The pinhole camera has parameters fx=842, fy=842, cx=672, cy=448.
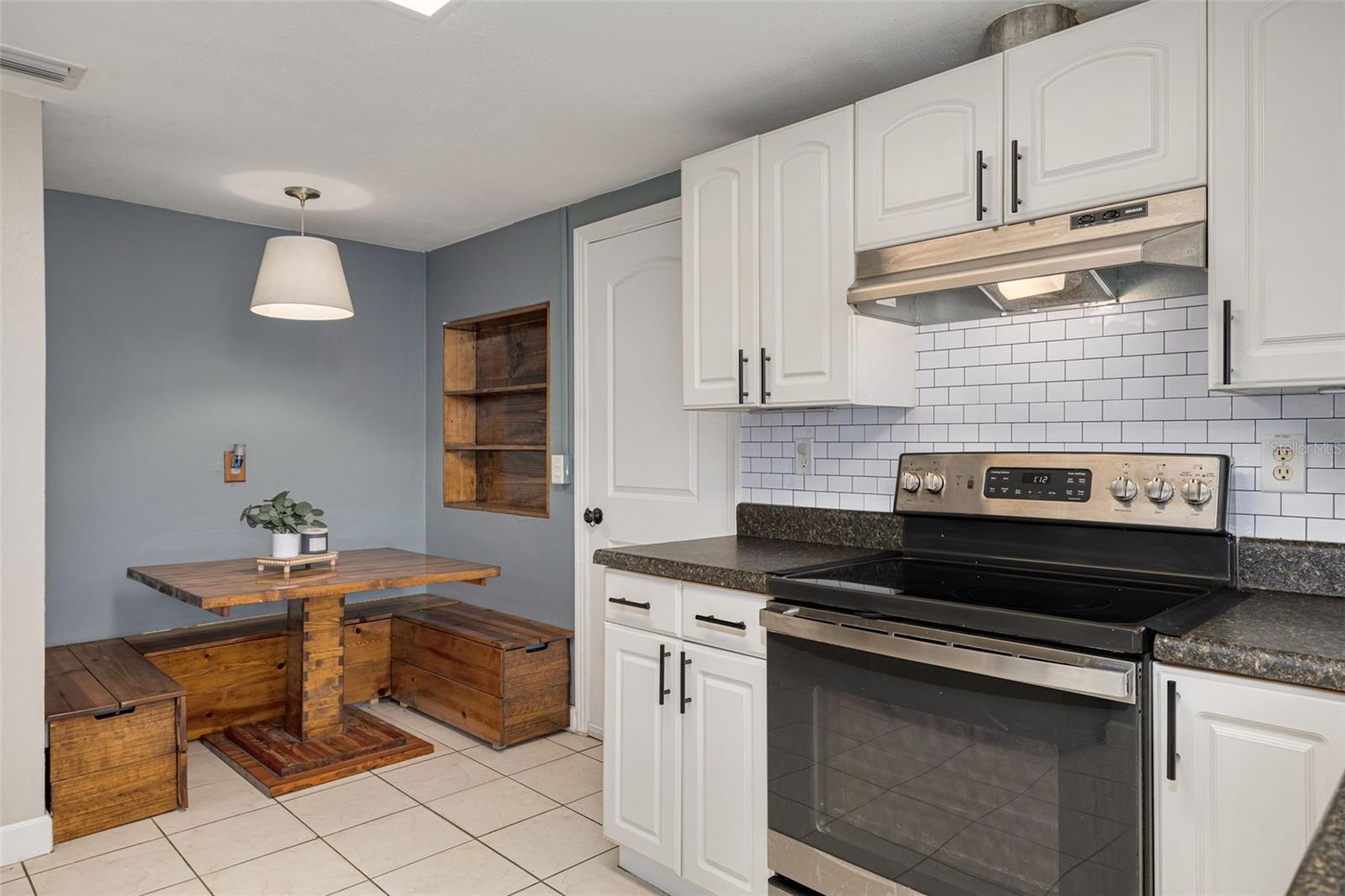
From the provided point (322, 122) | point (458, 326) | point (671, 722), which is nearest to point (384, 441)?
point (458, 326)

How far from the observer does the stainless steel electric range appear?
1516 millimetres

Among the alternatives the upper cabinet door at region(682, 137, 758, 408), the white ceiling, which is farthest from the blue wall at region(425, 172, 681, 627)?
the upper cabinet door at region(682, 137, 758, 408)

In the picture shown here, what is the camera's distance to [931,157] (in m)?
2.14

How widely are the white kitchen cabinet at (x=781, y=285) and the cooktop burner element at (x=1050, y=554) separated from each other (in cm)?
36

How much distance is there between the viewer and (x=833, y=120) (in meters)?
2.33

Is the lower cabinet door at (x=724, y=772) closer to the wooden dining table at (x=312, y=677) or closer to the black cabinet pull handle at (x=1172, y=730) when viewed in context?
the black cabinet pull handle at (x=1172, y=730)

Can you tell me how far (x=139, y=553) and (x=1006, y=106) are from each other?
3.95 meters

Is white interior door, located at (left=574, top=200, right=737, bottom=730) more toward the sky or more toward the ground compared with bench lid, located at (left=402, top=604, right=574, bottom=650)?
more toward the sky

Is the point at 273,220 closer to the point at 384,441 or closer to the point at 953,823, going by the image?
the point at 384,441

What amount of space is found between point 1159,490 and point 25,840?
135 inches

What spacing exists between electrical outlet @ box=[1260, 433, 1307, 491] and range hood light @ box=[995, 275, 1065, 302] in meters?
0.57

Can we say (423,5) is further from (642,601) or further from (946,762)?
(946,762)

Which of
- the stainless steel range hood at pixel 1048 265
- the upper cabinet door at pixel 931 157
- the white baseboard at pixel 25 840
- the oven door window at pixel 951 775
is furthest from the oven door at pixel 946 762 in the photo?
the white baseboard at pixel 25 840

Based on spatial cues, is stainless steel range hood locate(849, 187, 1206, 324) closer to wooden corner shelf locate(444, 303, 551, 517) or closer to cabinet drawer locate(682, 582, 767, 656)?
cabinet drawer locate(682, 582, 767, 656)
